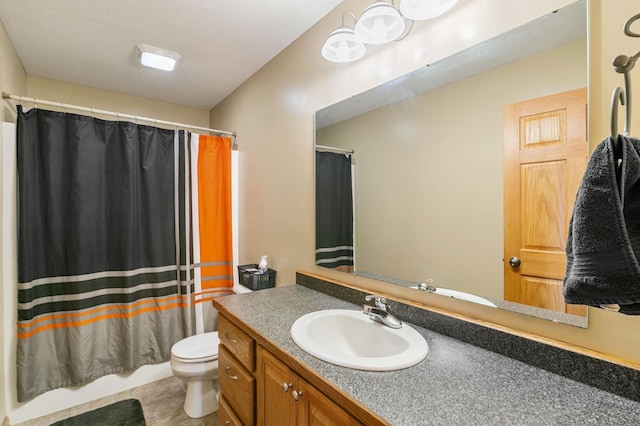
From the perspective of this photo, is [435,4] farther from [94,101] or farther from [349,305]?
[94,101]

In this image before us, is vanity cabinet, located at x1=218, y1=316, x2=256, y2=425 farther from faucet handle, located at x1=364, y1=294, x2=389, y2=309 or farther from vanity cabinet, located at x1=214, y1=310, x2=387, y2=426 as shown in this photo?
faucet handle, located at x1=364, y1=294, x2=389, y2=309

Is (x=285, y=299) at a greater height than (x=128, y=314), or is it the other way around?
(x=285, y=299)

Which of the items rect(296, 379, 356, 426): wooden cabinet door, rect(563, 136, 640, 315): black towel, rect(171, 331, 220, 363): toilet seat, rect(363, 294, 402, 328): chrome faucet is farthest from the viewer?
rect(171, 331, 220, 363): toilet seat

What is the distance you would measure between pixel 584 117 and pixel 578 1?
1.10 ft

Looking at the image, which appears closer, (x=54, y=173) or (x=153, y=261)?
(x=54, y=173)

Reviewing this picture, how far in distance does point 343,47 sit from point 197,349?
6.68 ft

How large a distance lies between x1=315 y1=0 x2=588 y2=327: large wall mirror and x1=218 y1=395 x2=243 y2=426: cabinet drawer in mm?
869

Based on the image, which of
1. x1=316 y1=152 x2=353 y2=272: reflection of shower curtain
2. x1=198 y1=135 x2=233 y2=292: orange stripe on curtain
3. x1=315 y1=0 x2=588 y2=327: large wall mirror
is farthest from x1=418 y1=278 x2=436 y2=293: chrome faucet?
x1=198 y1=135 x2=233 y2=292: orange stripe on curtain

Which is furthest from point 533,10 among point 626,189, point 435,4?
point 626,189

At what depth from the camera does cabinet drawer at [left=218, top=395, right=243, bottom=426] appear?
1356mm

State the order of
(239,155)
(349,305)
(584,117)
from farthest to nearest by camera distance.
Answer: (239,155) → (349,305) → (584,117)

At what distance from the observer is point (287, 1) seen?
62.4 inches

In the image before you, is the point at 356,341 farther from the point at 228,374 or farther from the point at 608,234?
the point at 608,234

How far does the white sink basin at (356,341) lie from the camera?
90 cm
